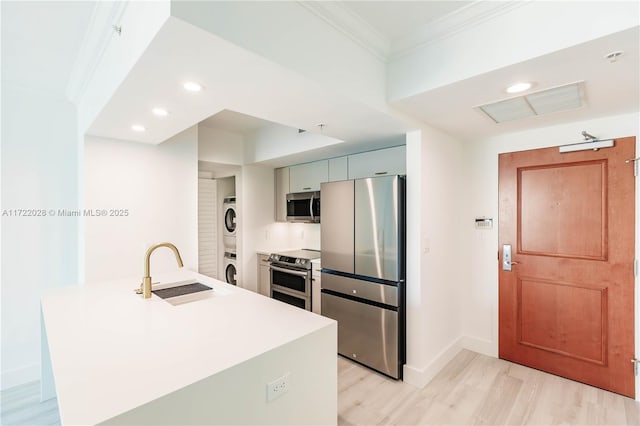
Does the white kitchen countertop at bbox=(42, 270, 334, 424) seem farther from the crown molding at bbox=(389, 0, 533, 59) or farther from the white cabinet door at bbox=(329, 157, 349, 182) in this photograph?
the white cabinet door at bbox=(329, 157, 349, 182)

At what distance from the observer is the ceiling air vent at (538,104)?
189 centimetres

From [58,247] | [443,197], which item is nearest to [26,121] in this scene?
[58,247]

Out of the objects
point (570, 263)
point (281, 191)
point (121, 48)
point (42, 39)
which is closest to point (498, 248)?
point (570, 263)

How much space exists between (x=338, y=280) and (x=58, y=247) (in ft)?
8.27

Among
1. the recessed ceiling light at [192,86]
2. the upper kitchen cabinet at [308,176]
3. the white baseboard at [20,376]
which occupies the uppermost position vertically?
the recessed ceiling light at [192,86]

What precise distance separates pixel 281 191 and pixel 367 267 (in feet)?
6.66

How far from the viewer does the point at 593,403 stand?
2.26 metres

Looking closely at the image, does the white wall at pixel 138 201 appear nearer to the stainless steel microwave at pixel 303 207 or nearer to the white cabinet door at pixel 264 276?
the white cabinet door at pixel 264 276

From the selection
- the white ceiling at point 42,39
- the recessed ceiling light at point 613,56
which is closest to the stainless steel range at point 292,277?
the white ceiling at point 42,39

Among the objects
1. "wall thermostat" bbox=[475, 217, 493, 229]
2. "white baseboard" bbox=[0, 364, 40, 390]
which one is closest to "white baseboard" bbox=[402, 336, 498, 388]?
"wall thermostat" bbox=[475, 217, 493, 229]

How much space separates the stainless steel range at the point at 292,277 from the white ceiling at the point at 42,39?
261cm

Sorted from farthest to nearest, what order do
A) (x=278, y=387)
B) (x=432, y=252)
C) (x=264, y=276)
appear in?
1. (x=264, y=276)
2. (x=432, y=252)
3. (x=278, y=387)

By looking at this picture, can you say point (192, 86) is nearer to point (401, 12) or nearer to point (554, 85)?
point (401, 12)

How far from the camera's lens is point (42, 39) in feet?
6.20
